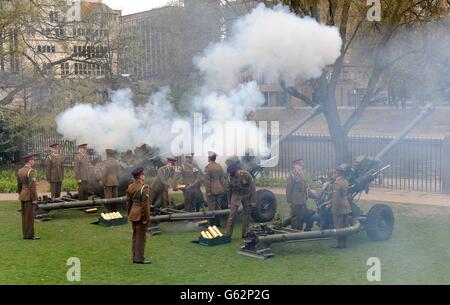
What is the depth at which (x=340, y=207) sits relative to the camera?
40.0 ft

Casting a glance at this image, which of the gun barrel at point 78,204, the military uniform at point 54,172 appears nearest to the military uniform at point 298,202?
the gun barrel at point 78,204

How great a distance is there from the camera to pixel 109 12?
97.8ft

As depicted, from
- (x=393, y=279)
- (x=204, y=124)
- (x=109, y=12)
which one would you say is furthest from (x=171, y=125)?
(x=109, y=12)

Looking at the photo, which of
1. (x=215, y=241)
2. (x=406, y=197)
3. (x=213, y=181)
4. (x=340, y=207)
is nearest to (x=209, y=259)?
(x=215, y=241)

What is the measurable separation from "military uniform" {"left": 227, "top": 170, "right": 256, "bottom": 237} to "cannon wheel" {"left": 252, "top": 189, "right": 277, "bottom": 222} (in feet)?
5.35

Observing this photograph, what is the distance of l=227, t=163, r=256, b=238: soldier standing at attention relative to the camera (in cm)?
1315

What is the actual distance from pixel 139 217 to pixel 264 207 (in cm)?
460

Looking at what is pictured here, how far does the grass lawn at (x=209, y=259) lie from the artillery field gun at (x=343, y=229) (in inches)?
9.4

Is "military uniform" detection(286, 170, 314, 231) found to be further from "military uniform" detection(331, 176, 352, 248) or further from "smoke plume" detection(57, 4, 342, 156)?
"smoke plume" detection(57, 4, 342, 156)

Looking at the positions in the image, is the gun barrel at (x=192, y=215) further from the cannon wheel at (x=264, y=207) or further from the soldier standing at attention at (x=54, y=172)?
the soldier standing at attention at (x=54, y=172)

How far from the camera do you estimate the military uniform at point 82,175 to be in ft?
57.6
